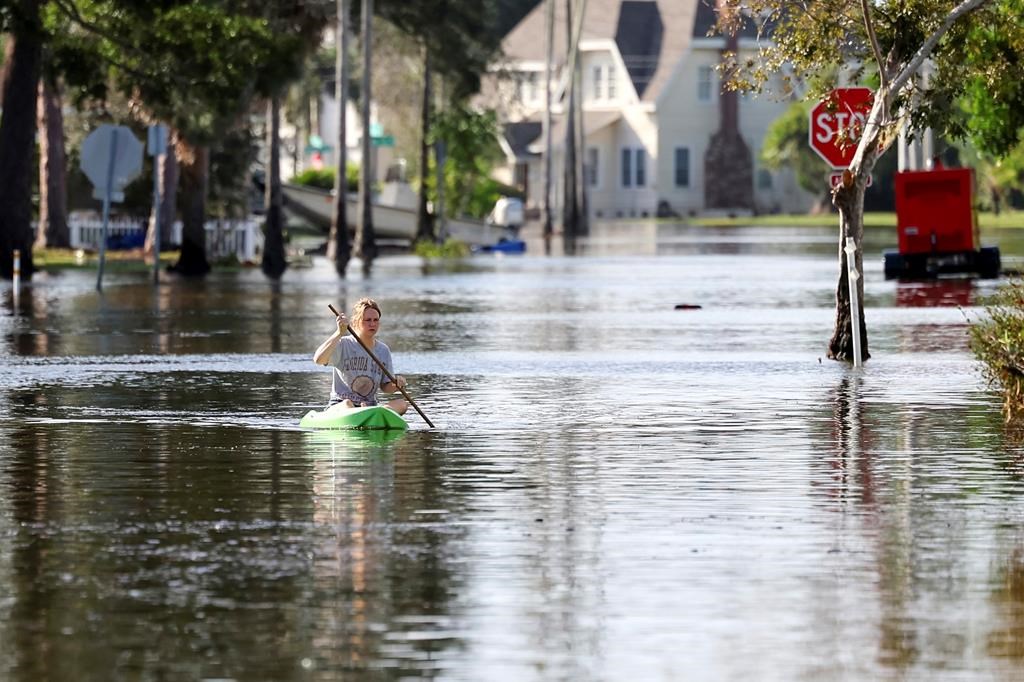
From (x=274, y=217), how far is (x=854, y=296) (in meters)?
33.1

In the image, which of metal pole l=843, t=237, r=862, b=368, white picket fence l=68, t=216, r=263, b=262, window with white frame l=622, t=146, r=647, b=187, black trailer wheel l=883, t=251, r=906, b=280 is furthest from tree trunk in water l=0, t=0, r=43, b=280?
window with white frame l=622, t=146, r=647, b=187

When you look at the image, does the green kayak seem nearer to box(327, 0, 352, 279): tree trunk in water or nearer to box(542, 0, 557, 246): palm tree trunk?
box(327, 0, 352, 279): tree trunk in water

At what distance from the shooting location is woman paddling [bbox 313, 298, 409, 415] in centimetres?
1822

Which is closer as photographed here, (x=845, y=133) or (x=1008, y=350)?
(x=1008, y=350)

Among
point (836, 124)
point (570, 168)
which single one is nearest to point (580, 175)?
point (570, 168)

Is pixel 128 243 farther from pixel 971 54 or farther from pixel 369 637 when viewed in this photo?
pixel 369 637

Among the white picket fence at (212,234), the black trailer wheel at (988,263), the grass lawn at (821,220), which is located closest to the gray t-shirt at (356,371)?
the black trailer wheel at (988,263)

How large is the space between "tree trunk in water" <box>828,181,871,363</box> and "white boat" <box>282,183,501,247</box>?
53.7 m

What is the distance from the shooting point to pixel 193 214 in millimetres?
53719

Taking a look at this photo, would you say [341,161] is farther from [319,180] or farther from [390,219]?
[319,180]

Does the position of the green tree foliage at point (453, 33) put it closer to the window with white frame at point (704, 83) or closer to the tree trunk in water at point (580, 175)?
the tree trunk in water at point (580, 175)

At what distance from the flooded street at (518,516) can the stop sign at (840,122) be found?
2.18 meters

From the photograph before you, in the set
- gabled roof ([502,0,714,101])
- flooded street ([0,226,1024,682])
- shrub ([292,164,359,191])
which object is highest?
gabled roof ([502,0,714,101])

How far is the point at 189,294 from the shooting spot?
42.8 meters
